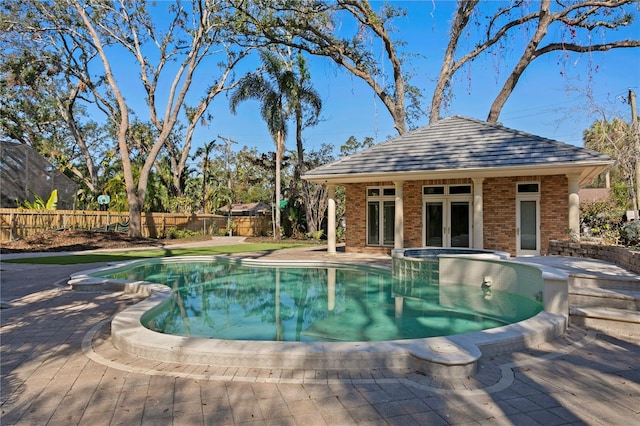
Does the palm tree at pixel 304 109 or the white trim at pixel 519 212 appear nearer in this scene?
the white trim at pixel 519 212

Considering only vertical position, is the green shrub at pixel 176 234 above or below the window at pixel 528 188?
below

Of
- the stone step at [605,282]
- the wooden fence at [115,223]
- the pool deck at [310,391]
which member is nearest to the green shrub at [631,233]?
the stone step at [605,282]

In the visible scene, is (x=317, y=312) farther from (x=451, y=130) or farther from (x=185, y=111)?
(x=185, y=111)

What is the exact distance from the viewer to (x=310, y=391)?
338 centimetres

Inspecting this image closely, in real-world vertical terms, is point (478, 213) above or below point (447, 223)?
above

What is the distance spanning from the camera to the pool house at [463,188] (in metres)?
12.6

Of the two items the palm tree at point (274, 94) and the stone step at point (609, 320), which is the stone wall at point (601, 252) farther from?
the palm tree at point (274, 94)

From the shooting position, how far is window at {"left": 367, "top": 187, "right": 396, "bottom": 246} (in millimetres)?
15688

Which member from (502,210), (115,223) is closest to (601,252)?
(502,210)

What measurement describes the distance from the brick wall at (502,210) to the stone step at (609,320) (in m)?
8.49

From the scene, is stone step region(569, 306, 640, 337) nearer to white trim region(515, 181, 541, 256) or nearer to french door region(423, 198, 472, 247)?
white trim region(515, 181, 541, 256)

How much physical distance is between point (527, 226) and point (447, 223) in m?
2.64

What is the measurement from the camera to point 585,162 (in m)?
11.4

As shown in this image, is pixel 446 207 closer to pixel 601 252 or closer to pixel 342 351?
pixel 601 252
